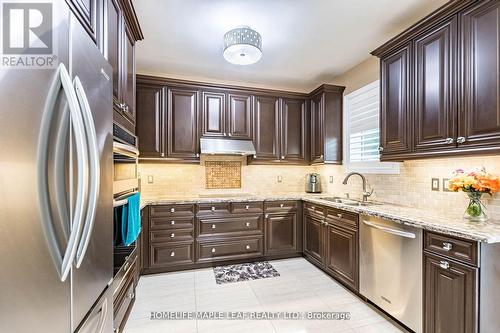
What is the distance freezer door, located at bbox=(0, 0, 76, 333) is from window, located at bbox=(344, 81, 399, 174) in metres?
2.98

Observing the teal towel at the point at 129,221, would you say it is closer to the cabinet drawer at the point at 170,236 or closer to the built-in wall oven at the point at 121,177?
the built-in wall oven at the point at 121,177

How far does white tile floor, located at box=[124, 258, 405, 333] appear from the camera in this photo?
2.01m

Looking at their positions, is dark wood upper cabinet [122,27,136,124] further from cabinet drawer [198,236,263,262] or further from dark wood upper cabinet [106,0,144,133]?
cabinet drawer [198,236,263,262]

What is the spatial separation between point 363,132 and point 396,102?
91cm

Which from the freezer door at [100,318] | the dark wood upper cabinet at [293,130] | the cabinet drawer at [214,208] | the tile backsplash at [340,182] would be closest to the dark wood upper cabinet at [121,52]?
the freezer door at [100,318]

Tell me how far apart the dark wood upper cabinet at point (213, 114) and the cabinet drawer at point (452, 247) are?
8.83 feet

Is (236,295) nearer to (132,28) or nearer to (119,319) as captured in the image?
(119,319)

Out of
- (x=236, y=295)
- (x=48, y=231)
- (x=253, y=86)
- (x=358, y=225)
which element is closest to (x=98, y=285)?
(x=48, y=231)

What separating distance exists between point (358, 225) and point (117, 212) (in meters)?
2.17

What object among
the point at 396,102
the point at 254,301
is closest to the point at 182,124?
the point at 254,301

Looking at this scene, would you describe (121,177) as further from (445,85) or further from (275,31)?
(445,85)

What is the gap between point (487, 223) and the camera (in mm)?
1745

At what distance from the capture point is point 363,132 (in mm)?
3250

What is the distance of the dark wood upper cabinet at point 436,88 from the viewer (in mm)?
1861
